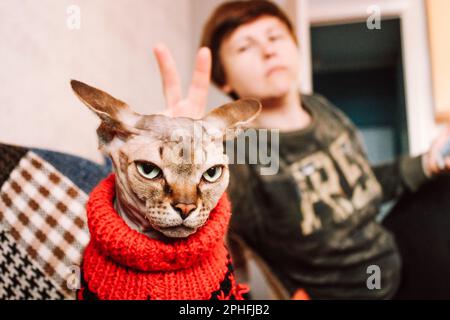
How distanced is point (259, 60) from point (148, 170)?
0.27 m

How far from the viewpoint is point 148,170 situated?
29 centimetres

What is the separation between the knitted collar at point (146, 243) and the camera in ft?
1.01

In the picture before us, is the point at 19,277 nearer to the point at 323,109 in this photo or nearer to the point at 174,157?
the point at 174,157

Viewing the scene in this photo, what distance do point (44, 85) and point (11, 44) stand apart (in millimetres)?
64

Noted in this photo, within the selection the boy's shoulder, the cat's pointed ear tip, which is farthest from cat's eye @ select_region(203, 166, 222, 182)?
the boy's shoulder

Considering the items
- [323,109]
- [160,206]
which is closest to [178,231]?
[160,206]

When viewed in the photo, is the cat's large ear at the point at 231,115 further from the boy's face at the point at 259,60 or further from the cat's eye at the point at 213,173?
the boy's face at the point at 259,60

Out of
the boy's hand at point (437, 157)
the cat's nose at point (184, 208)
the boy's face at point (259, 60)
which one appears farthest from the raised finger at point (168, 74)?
the boy's hand at point (437, 157)

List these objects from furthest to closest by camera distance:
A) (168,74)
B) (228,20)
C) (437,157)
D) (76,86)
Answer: (437,157) → (228,20) → (168,74) → (76,86)

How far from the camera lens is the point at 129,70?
63cm

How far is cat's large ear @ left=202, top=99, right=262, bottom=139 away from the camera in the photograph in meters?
0.28

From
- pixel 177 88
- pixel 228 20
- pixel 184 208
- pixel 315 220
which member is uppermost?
pixel 228 20

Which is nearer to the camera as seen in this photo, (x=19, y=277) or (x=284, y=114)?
(x=19, y=277)
